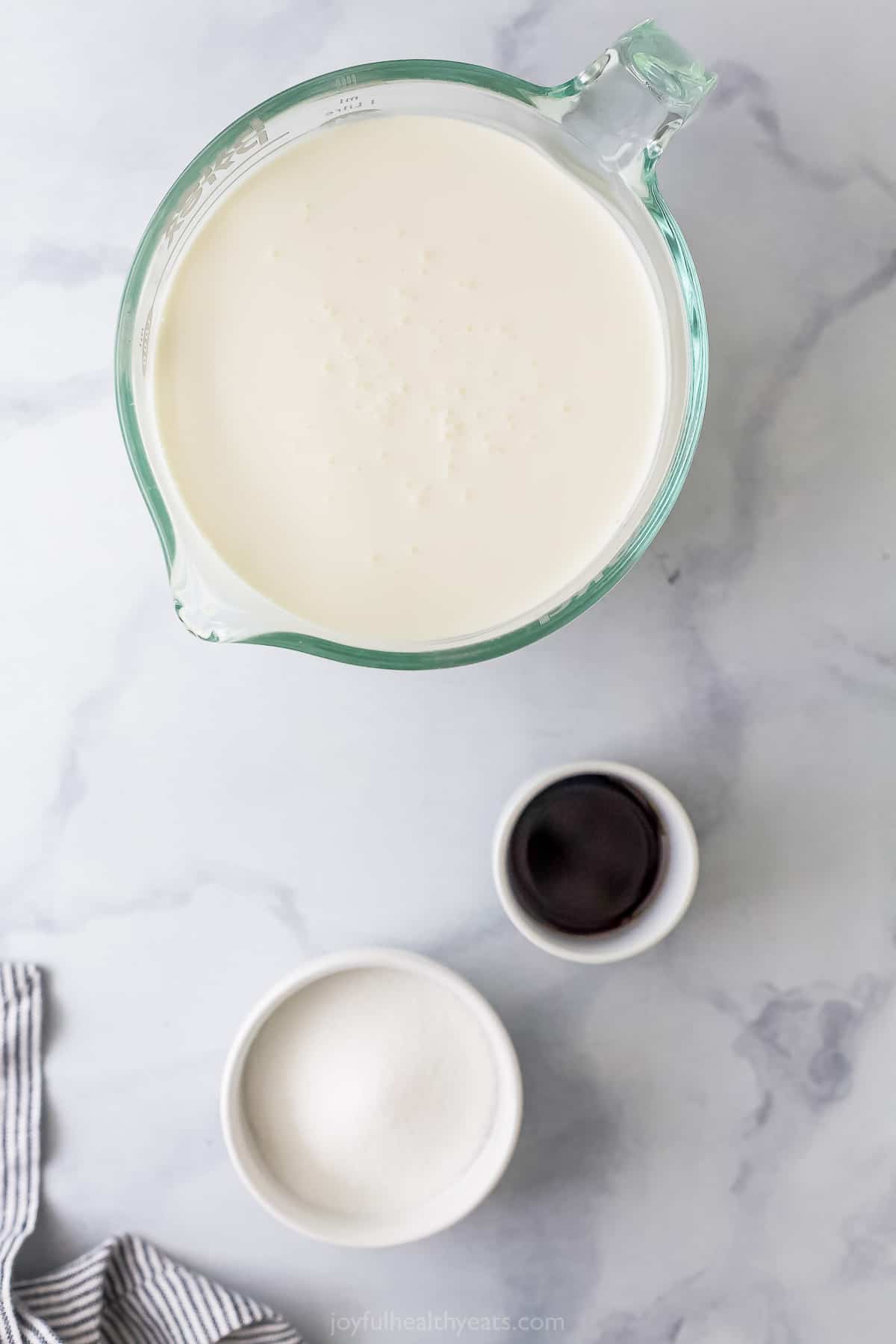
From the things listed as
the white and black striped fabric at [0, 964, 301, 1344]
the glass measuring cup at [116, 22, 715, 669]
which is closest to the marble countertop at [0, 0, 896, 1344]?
the white and black striped fabric at [0, 964, 301, 1344]

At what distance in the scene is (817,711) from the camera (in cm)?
85

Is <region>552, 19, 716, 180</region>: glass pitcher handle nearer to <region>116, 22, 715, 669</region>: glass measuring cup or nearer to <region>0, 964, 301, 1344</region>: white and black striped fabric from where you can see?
<region>116, 22, 715, 669</region>: glass measuring cup

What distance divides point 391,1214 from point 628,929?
0.89ft

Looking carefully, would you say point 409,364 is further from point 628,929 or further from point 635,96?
point 628,929

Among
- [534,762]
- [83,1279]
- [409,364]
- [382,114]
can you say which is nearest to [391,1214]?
[83,1279]

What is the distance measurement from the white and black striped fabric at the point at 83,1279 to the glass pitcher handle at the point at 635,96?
0.69 meters

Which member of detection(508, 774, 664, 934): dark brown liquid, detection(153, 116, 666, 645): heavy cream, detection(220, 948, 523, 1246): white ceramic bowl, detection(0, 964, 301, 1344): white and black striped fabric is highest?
detection(153, 116, 666, 645): heavy cream

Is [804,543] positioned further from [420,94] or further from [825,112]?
[420,94]

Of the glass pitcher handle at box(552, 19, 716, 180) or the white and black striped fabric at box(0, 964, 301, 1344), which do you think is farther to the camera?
the white and black striped fabric at box(0, 964, 301, 1344)

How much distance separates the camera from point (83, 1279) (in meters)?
0.85

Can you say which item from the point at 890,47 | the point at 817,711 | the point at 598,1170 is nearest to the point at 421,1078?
the point at 598,1170

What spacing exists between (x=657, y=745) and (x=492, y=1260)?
1.35 feet

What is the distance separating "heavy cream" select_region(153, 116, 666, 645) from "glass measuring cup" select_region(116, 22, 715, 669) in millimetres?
12

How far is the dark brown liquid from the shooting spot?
0.82 m
